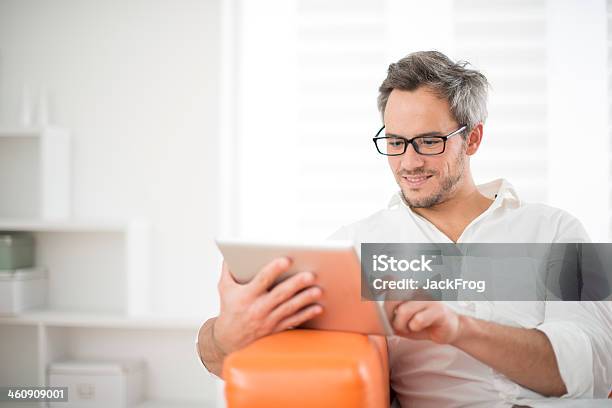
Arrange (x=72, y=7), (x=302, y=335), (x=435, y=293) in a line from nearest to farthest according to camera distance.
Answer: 1. (x=302, y=335)
2. (x=435, y=293)
3. (x=72, y=7)

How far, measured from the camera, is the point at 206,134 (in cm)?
261

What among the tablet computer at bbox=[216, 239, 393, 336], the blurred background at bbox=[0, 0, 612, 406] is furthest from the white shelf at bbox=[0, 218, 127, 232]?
the tablet computer at bbox=[216, 239, 393, 336]

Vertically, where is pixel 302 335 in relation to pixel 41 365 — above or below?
above

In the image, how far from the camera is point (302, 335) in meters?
1.03

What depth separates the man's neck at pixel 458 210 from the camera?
155 cm

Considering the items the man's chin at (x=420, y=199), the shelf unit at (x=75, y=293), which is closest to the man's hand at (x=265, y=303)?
the man's chin at (x=420, y=199)

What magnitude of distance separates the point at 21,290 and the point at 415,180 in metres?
1.73

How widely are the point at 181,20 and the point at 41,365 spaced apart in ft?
5.02

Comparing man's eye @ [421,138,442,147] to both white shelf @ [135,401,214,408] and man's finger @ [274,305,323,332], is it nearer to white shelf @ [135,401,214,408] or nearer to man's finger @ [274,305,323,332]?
man's finger @ [274,305,323,332]

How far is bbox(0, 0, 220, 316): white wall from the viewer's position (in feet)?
8.55

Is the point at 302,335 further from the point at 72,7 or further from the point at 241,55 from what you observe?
the point at 72,7

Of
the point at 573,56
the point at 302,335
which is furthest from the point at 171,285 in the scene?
the point at 573,56

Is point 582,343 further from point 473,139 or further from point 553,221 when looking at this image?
point 473,139

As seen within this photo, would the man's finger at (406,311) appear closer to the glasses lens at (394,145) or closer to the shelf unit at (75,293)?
the glasses lens at (394,145)
